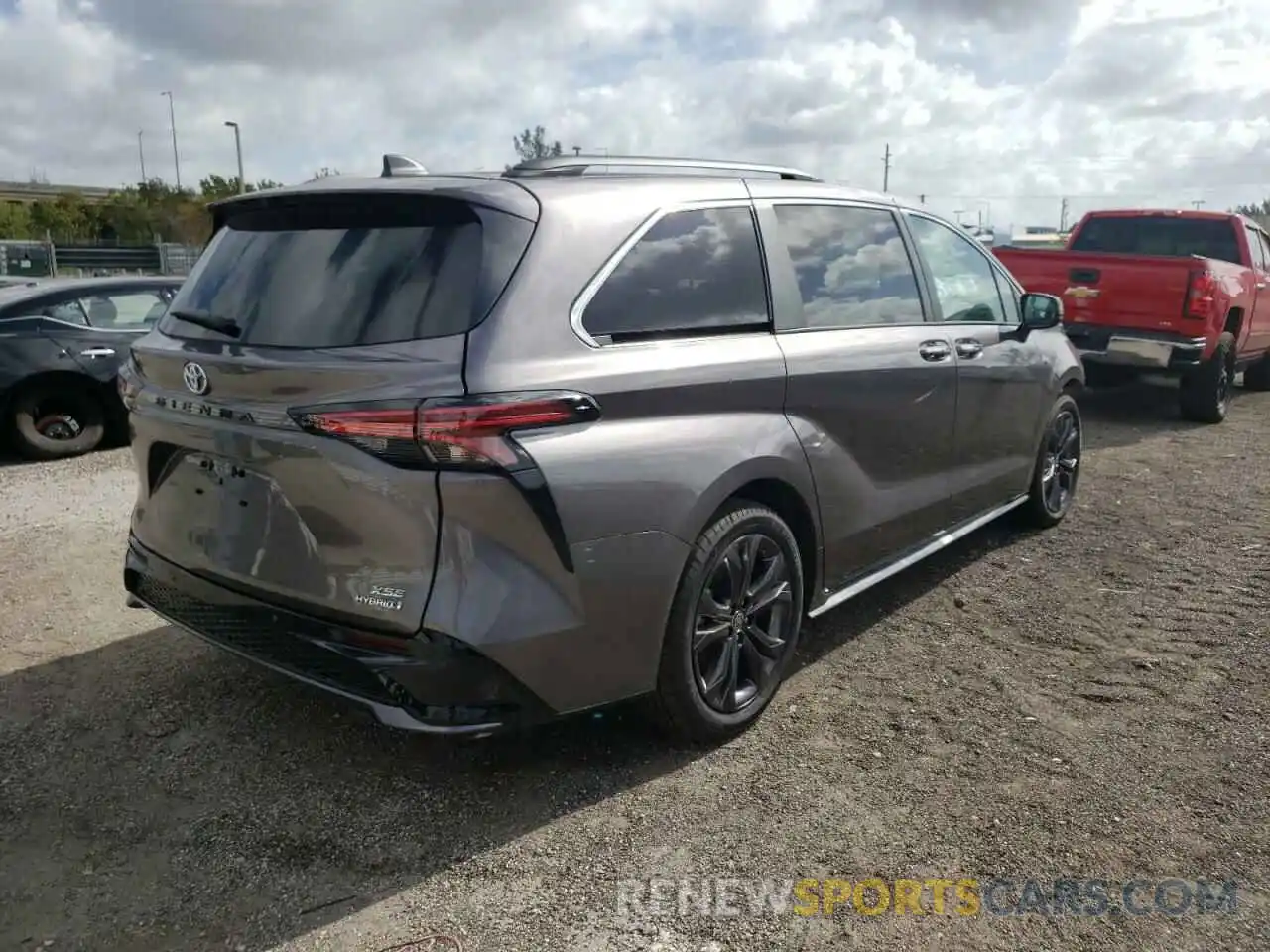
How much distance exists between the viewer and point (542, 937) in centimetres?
248

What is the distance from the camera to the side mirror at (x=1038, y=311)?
5.25 metres

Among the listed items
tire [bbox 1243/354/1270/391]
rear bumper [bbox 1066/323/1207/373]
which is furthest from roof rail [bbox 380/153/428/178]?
tire [bbox 1243/354/1270/391]

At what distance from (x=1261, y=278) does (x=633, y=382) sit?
1010cm

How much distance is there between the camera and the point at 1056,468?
588cm

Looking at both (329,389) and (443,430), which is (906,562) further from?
(329,389)

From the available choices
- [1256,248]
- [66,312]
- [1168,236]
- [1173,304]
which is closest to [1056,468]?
[1173,304]

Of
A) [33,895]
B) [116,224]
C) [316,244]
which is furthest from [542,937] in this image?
[116,224]

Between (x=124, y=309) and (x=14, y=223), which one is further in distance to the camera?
(x=14, y=223)

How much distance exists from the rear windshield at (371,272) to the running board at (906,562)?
6.07 ft

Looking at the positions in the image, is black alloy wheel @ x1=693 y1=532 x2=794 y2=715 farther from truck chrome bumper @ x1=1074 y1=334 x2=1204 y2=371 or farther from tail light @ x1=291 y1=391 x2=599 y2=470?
truck chrome bumper @ x1=1074 y1=334 x2=1204 y2=371

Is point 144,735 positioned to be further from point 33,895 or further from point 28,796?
point 33,895

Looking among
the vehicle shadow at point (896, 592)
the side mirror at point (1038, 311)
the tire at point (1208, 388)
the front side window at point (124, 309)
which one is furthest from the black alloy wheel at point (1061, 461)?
the front side window at point (124, 309)

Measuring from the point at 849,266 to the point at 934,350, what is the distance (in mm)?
620

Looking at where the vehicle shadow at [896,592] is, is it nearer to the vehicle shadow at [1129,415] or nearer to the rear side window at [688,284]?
the rear side window at [688,284]
